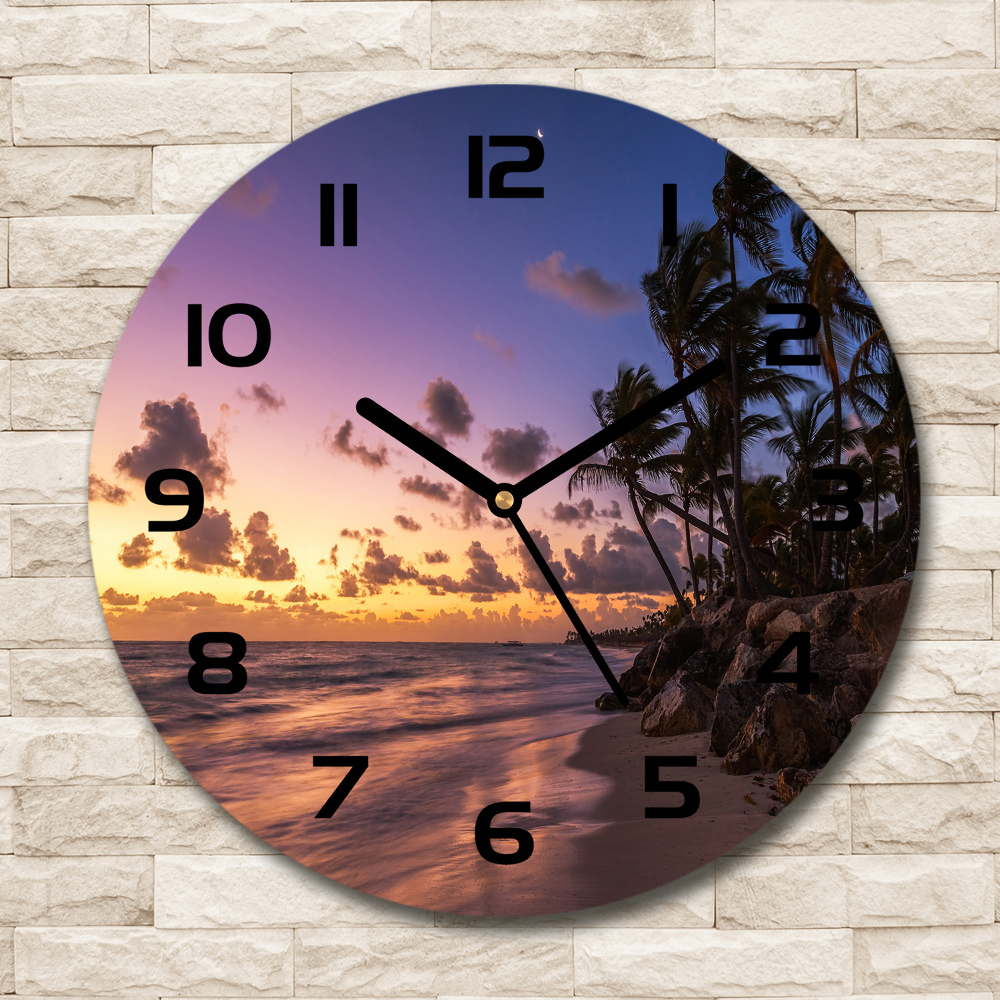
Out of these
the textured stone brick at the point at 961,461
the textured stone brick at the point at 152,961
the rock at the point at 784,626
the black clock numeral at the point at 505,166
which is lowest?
the textured stone brick at the point at 152,961

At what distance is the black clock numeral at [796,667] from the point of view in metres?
1.44

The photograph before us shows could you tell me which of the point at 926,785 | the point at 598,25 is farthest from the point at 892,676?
the point at 598,25

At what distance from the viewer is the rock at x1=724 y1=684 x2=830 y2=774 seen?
55.9 inches

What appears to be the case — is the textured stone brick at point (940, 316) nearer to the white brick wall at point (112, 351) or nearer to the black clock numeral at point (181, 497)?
the white brick wall at point (112, 351)

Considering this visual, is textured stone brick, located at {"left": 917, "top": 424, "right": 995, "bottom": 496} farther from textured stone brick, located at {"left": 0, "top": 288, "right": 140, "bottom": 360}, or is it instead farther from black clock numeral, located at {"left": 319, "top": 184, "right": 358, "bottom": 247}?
textured stone brick, located at {"left": 0, "top": 288, "right": 140, "bottom": 360}

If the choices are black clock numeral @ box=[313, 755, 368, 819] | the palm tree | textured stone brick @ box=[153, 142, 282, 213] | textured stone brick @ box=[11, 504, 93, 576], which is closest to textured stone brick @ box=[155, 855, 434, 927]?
black clock numeral @ box=[313, 755, 368, 819]

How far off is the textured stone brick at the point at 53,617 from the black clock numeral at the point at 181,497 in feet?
0.71

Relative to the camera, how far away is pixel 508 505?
1443 millimetres

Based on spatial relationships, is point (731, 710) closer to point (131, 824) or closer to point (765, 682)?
point (765, 682)

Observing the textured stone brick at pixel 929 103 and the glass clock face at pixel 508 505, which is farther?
the textured stone brick at pixel 929 103

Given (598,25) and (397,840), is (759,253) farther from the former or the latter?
(397,840)

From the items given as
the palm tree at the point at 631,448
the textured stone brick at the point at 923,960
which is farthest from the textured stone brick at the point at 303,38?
the textured stone brick at the point at 923,960

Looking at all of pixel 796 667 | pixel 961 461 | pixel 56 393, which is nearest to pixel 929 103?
pixel 961 461

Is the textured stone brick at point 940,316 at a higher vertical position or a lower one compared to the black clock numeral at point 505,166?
lower
